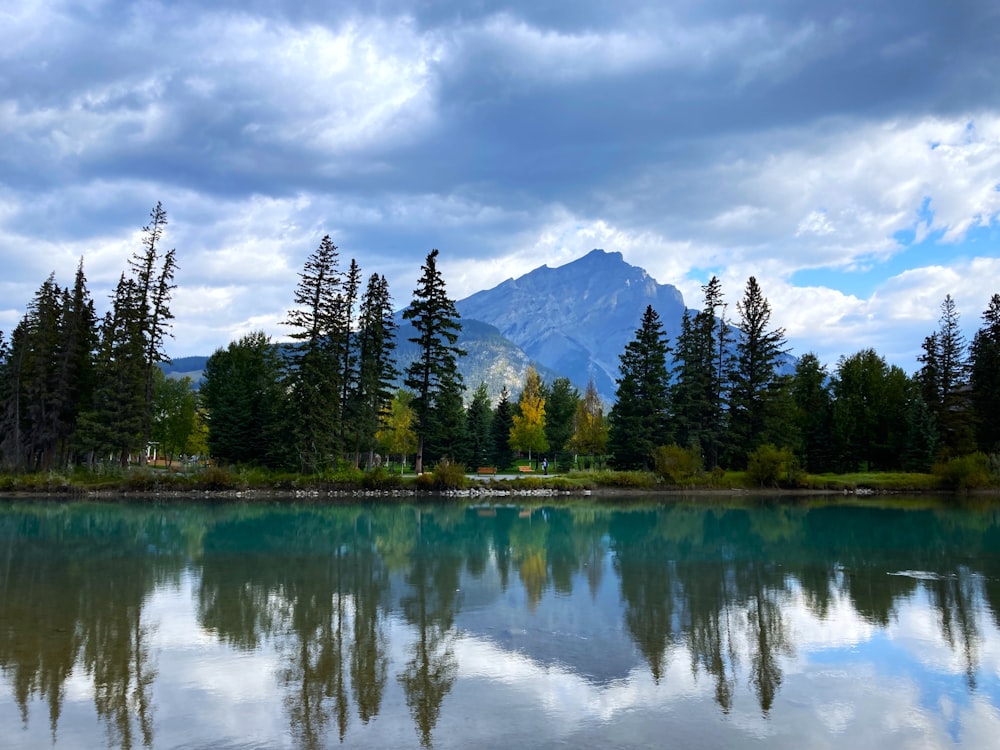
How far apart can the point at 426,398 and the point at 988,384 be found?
2123 inches

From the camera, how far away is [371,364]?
5612 cm

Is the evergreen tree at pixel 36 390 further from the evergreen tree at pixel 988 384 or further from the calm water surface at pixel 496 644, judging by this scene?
the evergreen tree at pixel 988 384

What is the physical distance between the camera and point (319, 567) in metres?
21.0

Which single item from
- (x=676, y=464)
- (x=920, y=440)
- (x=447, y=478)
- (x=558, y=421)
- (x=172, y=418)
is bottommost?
(x=447, y=478)

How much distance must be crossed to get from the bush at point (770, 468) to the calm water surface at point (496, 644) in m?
28.5

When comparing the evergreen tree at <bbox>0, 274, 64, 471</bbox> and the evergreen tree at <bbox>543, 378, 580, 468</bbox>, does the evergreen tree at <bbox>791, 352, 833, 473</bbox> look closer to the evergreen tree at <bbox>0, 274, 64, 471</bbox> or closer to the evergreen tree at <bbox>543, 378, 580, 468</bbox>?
the evergreen tree at <bbox>543, 378, 580, 468</bbox>

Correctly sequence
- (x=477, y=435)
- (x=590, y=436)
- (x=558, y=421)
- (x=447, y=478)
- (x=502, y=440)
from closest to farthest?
(x=447, y=478), (x=477, y=435), (x=590, y=436), (x=502, y=440), (x=558, y=421)

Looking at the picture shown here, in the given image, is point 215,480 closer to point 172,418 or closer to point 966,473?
point 172,418

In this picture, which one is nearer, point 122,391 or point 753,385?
point 122,391

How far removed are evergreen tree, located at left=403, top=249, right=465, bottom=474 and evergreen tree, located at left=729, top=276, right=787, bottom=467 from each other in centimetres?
2548

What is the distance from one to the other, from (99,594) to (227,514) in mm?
20607

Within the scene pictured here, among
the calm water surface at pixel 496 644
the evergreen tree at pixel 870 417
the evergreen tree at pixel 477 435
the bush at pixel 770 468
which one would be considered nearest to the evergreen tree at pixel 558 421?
the evergreen tree at pixel 477 435

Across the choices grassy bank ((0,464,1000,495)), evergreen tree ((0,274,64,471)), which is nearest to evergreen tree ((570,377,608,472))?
grassy bank ((0,464,1000,495))

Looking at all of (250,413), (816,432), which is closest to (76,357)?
(250,413)
